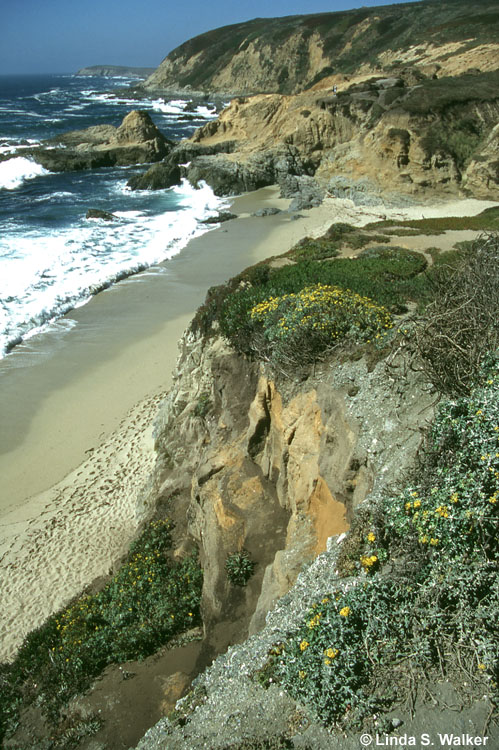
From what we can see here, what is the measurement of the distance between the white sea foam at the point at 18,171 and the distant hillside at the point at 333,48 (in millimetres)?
39918

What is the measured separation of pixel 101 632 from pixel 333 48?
101662 millimetres

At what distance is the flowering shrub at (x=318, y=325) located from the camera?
7.96 meters

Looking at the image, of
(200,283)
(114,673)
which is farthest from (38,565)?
(200,283)

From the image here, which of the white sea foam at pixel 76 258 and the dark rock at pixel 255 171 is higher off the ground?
the dark rock at pixel 255 171

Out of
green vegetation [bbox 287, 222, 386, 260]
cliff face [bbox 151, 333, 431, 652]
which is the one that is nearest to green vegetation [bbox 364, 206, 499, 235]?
green vegetation [bbox 287, 222, 386, 260]

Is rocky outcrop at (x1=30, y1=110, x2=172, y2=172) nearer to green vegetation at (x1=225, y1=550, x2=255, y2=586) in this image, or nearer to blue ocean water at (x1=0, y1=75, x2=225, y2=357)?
blue ocean water at (x1=0, y1=75, x2=225, y2=357)

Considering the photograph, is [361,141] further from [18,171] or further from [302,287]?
[18,171]

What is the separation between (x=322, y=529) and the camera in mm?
6629

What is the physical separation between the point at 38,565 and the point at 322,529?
718 cm

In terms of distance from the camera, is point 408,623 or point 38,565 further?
point 38,565

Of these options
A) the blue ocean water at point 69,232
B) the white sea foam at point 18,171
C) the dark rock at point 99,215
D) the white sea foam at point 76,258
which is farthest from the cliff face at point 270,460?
the white sea foam at point 18,171

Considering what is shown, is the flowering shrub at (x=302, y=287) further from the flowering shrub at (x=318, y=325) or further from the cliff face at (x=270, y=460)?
the cliff face at (x=270, y=460)

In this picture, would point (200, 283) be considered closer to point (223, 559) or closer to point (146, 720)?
point (223, 559)

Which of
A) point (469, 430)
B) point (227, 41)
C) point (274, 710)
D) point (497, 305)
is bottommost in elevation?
point (274, 710)
